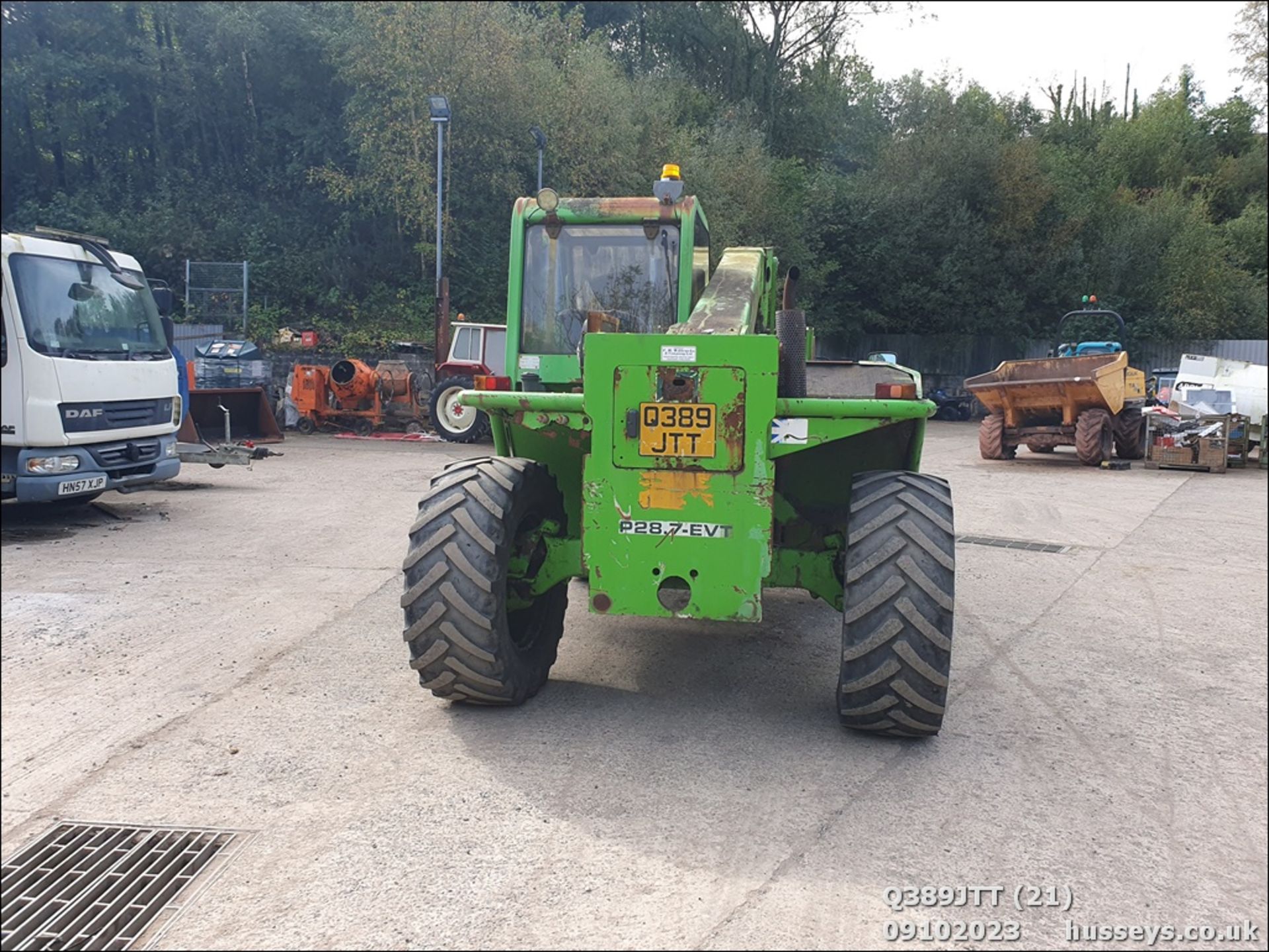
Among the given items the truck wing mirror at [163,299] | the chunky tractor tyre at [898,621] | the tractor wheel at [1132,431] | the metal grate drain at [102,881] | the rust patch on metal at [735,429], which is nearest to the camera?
the metal grate drain at [102,881]

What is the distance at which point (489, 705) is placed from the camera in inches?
183

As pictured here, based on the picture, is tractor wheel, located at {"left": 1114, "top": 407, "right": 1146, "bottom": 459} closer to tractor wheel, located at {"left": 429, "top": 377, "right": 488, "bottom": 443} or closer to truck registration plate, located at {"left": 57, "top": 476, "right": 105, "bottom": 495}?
tractor wheel, located at {"left": 429, "top": 377, "right": 488, "bottom": 443}

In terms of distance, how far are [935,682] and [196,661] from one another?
12.1ft

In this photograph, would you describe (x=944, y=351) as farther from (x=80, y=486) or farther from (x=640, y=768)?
(x=640, y=768)

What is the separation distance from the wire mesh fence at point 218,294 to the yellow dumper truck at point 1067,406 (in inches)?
634

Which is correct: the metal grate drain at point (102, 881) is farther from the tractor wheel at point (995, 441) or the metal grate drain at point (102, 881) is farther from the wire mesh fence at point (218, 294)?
the wire mesh fence at point (218, 294)

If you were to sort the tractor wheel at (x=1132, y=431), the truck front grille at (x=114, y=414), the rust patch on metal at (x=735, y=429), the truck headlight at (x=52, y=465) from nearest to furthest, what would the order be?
the rust patch on metal at (x=735, y=429), the truck headlight at (x=52, y=465), the truck front grille at (x=114, y=414), the tractor wheel at (x=1132, y=431)

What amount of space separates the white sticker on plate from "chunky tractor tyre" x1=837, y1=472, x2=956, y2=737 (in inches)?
17.3

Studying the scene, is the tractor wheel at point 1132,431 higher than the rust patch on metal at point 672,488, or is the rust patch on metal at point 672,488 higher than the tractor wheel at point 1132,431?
the rust patch on metal at point 672,488

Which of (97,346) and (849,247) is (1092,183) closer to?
(97,346)

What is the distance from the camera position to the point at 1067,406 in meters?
16.8

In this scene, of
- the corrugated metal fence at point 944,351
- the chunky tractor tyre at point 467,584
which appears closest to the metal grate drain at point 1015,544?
the chunky tractor tyre at point 467,584

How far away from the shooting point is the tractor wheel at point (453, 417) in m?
18.5

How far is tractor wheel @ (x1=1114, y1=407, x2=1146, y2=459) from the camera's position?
17.0m
